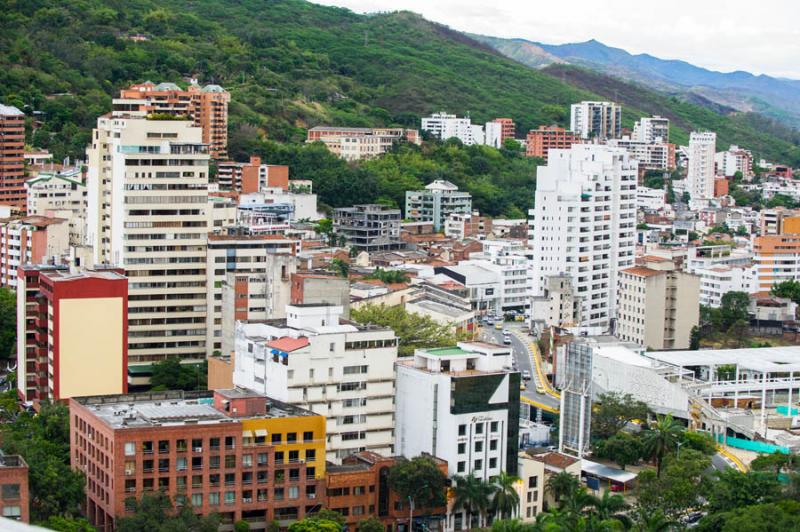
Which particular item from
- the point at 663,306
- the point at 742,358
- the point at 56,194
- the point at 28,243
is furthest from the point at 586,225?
the point at 56,194

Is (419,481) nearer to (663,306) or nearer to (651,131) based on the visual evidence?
(663,306)

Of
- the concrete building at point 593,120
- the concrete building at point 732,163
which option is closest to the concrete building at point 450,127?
the concrete building at point 593,120

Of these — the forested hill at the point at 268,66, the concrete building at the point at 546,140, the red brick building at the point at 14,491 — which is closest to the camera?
the red brick building at the point at 14,491

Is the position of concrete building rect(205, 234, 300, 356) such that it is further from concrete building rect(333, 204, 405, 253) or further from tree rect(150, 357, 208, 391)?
concrete building rect(333, 204, 405, 253)

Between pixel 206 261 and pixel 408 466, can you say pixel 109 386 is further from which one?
pixel 408 466

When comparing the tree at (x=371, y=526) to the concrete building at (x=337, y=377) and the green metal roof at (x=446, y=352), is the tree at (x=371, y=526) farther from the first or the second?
the green metal roof at (x=446, y=352)

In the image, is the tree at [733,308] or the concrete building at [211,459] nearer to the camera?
the concrete building at [211,459]

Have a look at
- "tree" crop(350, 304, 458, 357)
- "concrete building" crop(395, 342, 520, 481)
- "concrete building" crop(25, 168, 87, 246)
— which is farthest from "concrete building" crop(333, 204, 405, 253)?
"concrete building" crop(395, 342, 520, 481)
